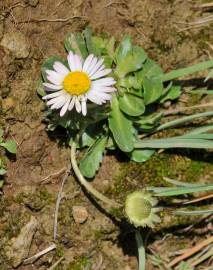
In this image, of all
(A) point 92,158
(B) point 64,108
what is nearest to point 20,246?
(A) point 92,158

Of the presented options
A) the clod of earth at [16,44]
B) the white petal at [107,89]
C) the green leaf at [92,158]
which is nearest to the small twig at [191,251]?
the green leaf at [92,158]

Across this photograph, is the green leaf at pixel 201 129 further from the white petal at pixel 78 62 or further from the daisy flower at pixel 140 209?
the white petal at pixel 78 62

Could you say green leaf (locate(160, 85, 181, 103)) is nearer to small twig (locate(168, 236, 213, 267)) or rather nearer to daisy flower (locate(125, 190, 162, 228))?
daisy flower (locate(125, 190, 162, 228))

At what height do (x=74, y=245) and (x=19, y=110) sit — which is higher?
(x=19, y=110)

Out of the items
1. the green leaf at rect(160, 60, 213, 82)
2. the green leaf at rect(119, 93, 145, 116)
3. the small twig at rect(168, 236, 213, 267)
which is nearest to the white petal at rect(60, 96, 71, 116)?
the green leaf at rect(119, 93, 145, 116)

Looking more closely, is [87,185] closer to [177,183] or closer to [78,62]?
[177,183]

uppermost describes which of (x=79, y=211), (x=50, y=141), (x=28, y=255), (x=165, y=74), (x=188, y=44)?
(x=188, y=44)

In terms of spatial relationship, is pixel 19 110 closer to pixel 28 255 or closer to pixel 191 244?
pixel 28 255

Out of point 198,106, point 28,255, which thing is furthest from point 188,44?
point 28,255
